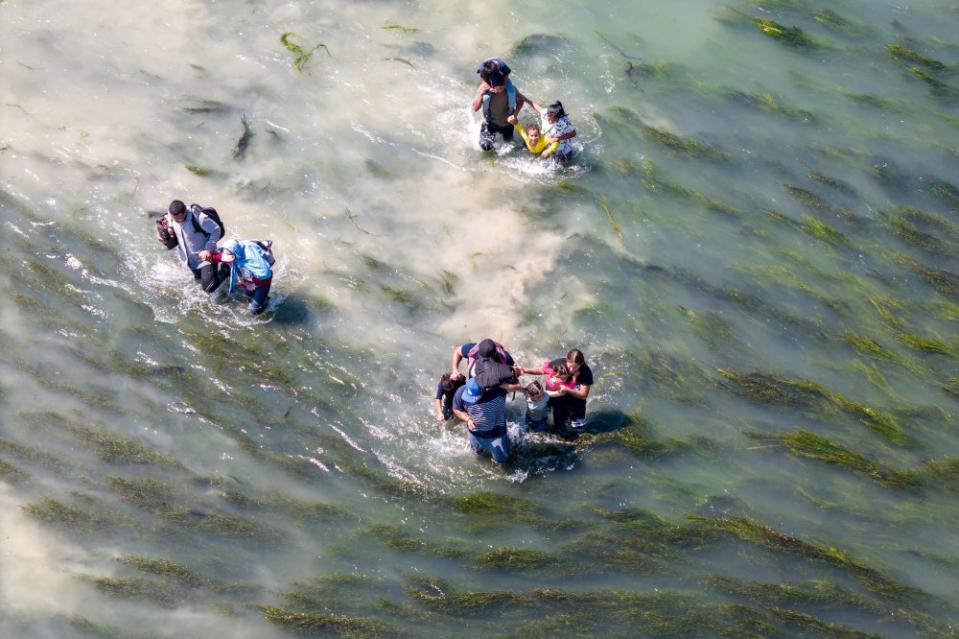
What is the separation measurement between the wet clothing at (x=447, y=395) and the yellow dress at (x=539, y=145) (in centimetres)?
392

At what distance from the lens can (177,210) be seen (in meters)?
10.1

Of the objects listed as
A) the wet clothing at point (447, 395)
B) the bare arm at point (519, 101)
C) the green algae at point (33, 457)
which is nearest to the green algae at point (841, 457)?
the wet clothing at point (447, 395)

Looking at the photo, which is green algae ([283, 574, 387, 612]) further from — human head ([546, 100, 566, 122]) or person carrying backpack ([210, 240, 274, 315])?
human head ([546, 100, 566, 122])

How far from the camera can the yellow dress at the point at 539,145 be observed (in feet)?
40.5

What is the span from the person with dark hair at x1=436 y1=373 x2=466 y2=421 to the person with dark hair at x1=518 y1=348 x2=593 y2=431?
0.65 m

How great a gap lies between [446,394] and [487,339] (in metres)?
0.69

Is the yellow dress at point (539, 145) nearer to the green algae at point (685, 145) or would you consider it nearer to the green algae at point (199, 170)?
the green algae at point (685, 145)

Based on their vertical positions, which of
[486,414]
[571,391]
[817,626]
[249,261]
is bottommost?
[817,626]

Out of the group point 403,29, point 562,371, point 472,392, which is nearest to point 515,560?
point 472,392

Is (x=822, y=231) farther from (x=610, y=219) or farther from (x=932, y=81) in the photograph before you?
(x=932, y=81)

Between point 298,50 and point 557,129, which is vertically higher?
point 298,50

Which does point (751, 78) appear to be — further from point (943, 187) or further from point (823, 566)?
point (823, 566)

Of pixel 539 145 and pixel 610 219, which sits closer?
pixel 610 219

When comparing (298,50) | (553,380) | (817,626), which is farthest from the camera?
(298,50)
